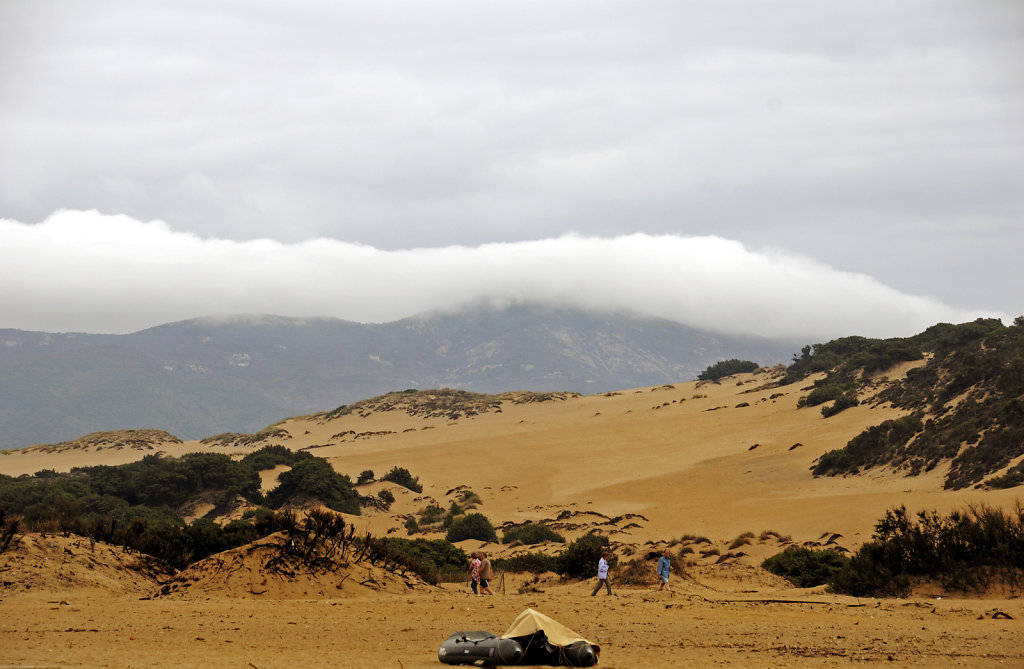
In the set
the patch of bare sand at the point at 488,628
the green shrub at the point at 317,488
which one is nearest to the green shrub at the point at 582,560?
the patch of bare sand at the point at 488,628

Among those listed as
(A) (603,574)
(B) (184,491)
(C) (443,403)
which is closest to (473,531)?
(A) (603,574)

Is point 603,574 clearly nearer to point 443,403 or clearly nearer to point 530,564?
point 530,564

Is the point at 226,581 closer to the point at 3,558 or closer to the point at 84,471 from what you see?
the point at 3,558

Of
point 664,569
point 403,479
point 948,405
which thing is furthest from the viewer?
point 403,479

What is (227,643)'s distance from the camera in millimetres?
12695

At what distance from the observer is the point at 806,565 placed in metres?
20.8

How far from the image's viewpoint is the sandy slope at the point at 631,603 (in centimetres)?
1202

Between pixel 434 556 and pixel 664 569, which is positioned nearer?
pixel 664 569

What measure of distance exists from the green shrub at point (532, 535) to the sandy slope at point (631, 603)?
1111mm

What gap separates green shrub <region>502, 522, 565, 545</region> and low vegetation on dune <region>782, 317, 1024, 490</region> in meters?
12.6

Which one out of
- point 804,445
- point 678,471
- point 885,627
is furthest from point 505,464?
point 885,627

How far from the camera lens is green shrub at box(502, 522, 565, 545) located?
96.0 ft

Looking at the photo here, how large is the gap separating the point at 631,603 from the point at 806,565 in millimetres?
5897

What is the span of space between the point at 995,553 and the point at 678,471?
2443cm
